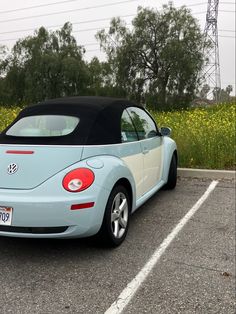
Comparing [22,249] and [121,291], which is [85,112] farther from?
[121,291]

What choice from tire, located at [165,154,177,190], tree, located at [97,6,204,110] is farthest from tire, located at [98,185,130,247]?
tree, located at [97,6,204,110]

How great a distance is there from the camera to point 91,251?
3.99m

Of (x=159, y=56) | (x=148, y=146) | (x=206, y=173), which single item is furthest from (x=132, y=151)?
(x=159, y=56)

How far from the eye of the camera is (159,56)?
40.3 meters

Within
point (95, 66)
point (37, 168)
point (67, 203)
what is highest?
point (95, 66)

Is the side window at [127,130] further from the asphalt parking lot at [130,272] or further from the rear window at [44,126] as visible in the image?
the asphalt parking lot at [130,272]

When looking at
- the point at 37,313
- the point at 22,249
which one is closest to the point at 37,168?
the point at 22,249

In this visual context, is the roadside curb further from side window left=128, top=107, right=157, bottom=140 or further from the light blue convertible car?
the light blue convertible car

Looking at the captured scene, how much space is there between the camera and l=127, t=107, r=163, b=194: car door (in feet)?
16.1

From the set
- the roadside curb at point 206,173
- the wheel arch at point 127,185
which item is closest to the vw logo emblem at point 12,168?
the wheel arch at point 127,185

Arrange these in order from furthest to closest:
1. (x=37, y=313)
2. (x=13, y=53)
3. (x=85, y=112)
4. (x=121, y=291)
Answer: (x=13, y=53)
(x=85, y=112)
(x=121, y=291)
(x=37, y=313)

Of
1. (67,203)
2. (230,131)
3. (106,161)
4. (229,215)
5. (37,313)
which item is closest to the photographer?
(37,313)

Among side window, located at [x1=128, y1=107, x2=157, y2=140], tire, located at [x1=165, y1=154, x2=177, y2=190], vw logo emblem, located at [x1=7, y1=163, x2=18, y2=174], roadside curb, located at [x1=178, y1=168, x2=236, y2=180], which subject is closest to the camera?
vw logo emblem, located at [x1=7, y1=163, x2=18, y2=174]

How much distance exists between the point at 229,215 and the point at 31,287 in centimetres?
292
